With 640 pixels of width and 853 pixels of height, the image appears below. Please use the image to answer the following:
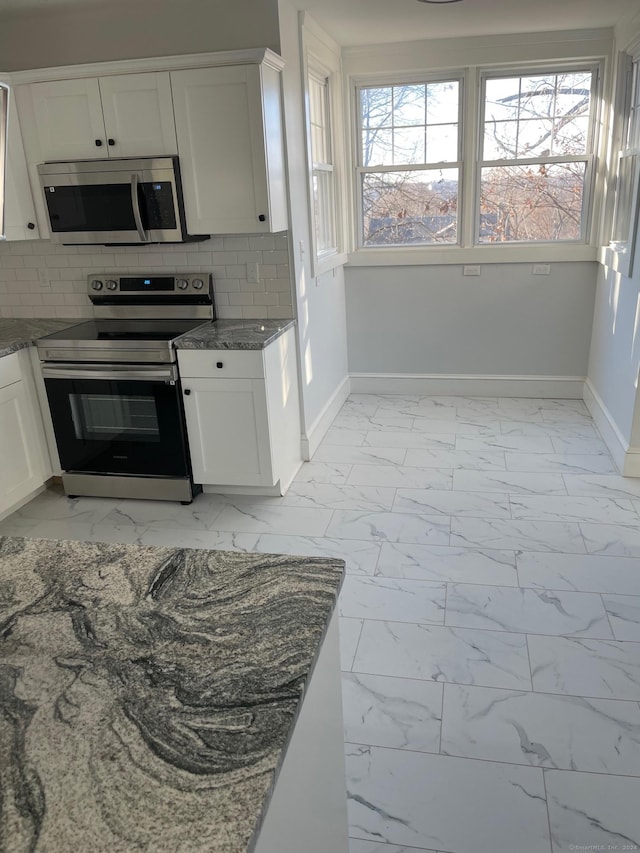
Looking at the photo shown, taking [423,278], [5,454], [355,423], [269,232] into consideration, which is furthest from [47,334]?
[423,278]

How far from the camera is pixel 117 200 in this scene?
3.37 m

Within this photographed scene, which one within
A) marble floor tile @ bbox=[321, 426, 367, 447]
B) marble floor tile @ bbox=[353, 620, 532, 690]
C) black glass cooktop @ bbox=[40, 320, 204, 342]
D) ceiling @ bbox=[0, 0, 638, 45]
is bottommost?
marble floor tile @ bbox=[353, 620, 532, 690]

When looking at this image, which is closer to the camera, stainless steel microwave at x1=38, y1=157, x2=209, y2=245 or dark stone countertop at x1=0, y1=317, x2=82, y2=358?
stainless steel microwave at x1=38, y1=157, x2=209, y2=245

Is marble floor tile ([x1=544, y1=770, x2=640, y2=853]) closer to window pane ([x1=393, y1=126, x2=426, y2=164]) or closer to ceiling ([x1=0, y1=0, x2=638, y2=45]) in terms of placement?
ceiling ([x1=0, y1=0, x2=638, y2=45])

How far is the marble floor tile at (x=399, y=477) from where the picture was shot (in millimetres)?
3744

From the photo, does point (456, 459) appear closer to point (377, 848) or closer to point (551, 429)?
point (551, 429)

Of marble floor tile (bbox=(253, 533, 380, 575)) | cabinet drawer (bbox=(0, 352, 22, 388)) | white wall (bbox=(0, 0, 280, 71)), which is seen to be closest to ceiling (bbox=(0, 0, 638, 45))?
white wall (bbox=(0, 0, 280, 71))

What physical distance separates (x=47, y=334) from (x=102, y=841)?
10.9 ft

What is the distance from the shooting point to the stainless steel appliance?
3365 mm

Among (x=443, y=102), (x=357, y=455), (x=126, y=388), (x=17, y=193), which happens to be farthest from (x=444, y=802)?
(x=443, y=102)

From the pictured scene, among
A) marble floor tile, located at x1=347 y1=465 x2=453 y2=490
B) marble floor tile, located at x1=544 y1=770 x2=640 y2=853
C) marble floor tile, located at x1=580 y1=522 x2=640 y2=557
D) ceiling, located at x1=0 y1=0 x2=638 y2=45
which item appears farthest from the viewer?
marble floor tile, located at x1=347 y1=465 x2=453 y2=490

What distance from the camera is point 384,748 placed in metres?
1.98

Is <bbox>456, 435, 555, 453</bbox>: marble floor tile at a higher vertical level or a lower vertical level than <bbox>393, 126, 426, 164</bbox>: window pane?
lower

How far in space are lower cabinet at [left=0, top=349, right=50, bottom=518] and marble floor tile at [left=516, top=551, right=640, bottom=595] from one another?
260 centimetres
